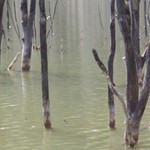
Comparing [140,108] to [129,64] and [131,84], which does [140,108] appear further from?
[129,64]

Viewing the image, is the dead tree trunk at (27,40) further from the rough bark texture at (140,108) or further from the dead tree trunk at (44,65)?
the rough bark texture at (140,108)

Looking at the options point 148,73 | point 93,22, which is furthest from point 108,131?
point 93,22

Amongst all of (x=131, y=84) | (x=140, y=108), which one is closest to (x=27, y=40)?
(x=131, y=84)

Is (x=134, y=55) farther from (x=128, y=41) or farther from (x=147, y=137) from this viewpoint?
(x=147, y=137)

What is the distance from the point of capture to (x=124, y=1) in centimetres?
852

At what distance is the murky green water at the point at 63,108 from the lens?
9297 millimetres

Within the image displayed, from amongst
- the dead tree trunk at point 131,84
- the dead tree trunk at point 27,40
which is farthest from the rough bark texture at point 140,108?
the dead tree trunk at point 27,40

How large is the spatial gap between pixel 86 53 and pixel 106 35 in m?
7.98

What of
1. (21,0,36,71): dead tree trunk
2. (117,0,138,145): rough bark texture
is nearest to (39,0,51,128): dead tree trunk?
(117,0,138,145): rough bark texture

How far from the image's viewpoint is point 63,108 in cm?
1204

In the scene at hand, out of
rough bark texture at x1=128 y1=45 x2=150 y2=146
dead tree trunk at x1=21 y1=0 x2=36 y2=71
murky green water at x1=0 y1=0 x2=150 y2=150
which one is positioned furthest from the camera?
dead tree trunk at x1=21 y1=0 x2=36 y2=71

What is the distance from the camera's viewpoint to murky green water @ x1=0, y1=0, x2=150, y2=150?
9297 mm

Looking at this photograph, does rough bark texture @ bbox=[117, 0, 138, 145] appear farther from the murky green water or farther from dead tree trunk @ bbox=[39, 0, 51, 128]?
dead tree trunk @ bbox=[39, 0, 51, 128]

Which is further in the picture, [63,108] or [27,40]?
[27,40]
